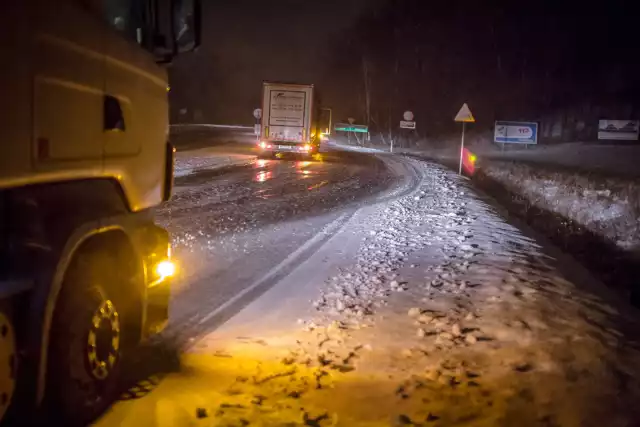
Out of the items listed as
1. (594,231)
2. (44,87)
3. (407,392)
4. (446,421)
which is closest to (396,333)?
(407,392)

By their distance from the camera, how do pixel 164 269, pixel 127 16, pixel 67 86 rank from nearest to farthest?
pixel 67 86 < pixel 127 16 < pixel 164 269

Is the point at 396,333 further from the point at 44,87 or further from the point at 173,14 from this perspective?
the point at 44,87

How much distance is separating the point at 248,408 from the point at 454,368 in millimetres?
1847

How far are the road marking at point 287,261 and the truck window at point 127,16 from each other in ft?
9.96

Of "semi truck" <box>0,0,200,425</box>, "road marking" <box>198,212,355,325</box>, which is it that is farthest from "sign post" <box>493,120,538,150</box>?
"semi truck" <box>0,0,200,425</box>

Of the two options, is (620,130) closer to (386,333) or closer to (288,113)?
(288,113)

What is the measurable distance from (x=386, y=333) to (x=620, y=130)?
39.5 metres

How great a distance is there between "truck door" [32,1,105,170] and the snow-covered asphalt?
186 cm

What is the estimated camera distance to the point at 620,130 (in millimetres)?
41312

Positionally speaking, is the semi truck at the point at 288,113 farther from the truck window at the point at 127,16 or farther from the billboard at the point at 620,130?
the truck window at the point at 127,16

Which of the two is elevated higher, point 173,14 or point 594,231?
point 173,14

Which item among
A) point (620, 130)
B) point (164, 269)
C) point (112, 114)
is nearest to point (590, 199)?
point (164, 269)

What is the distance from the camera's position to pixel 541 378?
5.40 meters

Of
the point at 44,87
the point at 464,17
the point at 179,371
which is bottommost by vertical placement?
the point at 179,371
